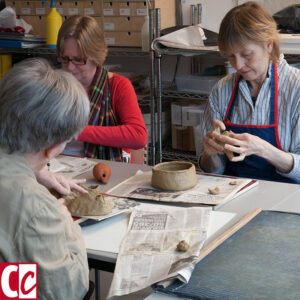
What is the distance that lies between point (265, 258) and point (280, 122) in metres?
0.90

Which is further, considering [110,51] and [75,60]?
[110,51]

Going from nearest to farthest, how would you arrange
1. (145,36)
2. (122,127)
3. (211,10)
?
(122,127)
(145,36)
(211,10)

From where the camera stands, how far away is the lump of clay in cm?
155

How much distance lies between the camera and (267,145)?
194 cm

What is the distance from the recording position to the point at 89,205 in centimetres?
156

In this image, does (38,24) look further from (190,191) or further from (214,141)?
(190,191)

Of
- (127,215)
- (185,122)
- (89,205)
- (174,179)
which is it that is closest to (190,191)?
(174,179)

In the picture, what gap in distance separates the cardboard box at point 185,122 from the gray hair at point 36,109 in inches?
92.2

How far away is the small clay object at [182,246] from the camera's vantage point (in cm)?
134

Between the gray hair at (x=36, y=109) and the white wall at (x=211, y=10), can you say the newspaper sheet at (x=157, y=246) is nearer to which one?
the gray hair at (x=36, y=109)

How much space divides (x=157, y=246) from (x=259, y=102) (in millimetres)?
951

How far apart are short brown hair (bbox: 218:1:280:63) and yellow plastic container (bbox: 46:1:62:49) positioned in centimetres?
186

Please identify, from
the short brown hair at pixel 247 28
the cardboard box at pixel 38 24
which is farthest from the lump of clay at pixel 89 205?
the cardboard box at pixel 38 24

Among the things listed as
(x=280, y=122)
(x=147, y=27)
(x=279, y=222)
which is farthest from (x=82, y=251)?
(x=147, y=27)
